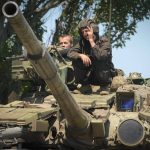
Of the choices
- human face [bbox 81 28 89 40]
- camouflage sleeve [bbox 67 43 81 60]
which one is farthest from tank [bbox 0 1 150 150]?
human face [bbox 81 28 89 40]

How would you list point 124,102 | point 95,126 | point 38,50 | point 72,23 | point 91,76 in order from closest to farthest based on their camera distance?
point 38,50
point 95,126
point 124,102
point 91,76
point 72,23

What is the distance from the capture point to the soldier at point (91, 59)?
1083 centimetres

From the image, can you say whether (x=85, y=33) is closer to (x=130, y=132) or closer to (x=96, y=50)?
(x=96, y=50)

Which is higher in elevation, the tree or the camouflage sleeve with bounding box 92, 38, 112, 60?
the tree

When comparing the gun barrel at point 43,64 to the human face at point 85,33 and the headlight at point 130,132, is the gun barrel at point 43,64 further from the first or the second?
the human face at point 85,33

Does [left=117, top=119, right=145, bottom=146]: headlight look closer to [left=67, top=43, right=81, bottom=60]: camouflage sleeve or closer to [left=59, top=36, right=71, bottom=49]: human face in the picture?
[left=67, top=43, right=81, bottom=60]: camouflage sleeve

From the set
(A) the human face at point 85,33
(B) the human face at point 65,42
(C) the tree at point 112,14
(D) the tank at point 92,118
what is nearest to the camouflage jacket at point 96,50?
(A) the human face at point 85,33

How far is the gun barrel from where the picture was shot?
7.00 metres

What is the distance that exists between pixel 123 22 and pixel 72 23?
102 inches

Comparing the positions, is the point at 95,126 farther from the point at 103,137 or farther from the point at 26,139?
the point at 26,139

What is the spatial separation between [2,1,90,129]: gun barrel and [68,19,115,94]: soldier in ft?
6.35

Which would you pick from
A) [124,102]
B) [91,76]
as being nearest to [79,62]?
[91,76]

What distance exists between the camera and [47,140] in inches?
376

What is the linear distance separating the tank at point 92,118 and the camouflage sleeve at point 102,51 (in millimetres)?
693
